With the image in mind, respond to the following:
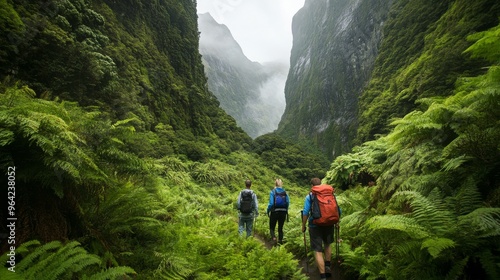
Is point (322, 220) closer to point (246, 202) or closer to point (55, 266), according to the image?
point (246, 202)

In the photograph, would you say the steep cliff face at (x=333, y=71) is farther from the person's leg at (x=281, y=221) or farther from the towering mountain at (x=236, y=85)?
the person's leg at (x=281, y=221)

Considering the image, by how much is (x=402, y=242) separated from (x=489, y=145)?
6.75 ft

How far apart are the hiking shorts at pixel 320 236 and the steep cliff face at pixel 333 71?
45465 millimetres

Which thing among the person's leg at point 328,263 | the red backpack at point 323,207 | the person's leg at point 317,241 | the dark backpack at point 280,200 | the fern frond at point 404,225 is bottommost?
the person's leg at point 328,263

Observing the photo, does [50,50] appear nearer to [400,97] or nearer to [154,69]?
[154,69]

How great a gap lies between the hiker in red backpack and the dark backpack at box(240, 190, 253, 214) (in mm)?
2113

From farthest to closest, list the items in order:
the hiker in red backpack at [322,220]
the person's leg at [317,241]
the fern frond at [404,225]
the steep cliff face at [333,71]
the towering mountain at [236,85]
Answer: the towering mountain at [236,85]
the steep cliff face at [333,71]
the person's leg at [317,241]
the hiker in red backpack at [322,220]
the fern frond at [404,225]

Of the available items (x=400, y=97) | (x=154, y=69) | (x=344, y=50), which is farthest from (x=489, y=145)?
(x=344, y=50)

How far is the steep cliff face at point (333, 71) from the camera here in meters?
49.6

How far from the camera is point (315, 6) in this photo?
96062 millimetres

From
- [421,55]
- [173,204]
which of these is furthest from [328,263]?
[421,55]

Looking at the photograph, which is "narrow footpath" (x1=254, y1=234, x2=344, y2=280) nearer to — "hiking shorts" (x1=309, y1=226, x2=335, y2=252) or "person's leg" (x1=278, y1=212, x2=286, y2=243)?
"hiking shorts" (x1=309, y1=226, x2=335, y2=252)

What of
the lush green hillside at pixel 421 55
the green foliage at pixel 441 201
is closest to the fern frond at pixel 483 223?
the green foliage at pixel 441 201

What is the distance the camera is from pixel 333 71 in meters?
63.7
